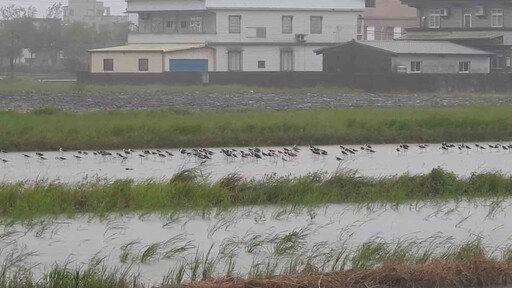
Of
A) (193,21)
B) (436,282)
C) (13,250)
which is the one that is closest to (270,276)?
(436,282)

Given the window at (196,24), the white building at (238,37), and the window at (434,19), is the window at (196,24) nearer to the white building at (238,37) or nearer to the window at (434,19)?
the white building at (238,37)

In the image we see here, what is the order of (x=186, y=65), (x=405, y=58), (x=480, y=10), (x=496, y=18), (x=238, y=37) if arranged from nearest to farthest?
(x=405, y=58), (x=480, y=10), (x=496, y=18), (x=186, y=65), (x=238, y=37)

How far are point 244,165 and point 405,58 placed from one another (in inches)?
1362

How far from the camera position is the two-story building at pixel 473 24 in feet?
197

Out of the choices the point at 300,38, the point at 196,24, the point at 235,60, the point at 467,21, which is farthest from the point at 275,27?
the point at 467,21

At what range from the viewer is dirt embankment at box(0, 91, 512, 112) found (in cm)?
3938

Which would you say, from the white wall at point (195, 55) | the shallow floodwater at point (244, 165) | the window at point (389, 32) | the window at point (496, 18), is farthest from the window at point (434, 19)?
the shallow floodwater at point (244, 165)

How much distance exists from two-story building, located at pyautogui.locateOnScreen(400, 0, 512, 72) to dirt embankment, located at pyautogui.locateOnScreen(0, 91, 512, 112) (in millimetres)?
10952

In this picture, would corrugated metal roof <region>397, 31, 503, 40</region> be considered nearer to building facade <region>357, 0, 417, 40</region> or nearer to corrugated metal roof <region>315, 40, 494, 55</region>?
corrugated metal roof <region>315, 40, 494, 55</region>

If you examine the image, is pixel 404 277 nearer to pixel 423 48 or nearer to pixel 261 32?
pixel 423 48

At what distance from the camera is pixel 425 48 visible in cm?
5734

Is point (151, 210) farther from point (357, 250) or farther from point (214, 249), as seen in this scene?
point (357, 250)

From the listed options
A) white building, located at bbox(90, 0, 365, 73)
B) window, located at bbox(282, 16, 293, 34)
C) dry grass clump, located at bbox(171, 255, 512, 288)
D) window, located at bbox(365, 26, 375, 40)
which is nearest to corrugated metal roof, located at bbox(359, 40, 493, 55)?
white building, located at bbox(90, 0, 365, 73)

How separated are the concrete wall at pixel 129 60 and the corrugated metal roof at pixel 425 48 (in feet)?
35.5
